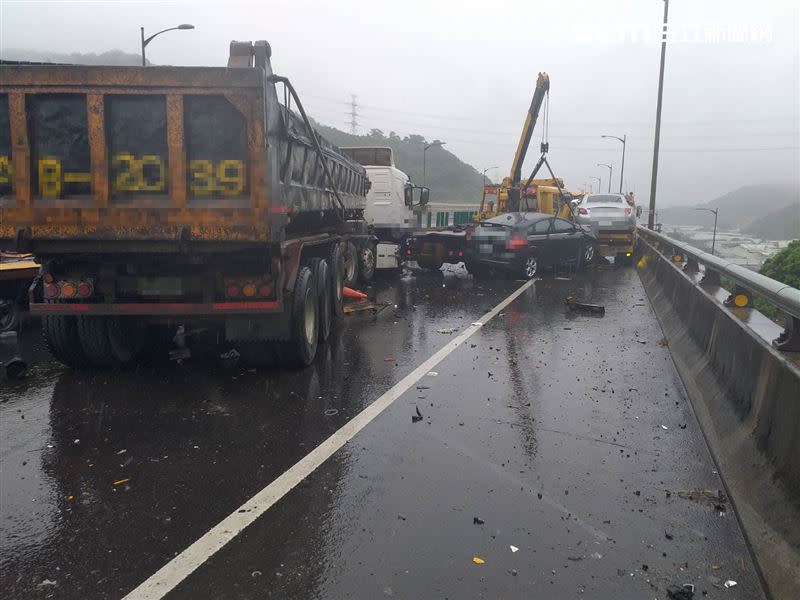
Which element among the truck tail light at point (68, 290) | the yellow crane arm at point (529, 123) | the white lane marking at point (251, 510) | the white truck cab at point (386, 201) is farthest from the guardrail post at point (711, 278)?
the yellow crane arm at point (529, 123)

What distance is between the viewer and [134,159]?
21.3 feet

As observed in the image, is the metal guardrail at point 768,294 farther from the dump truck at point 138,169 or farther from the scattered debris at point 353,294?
the scattered debris at point 353,294

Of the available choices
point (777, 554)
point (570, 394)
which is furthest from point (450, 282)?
point (777, 554)

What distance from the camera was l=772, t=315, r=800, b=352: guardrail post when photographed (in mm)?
4484

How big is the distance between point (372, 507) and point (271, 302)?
10.4 ft

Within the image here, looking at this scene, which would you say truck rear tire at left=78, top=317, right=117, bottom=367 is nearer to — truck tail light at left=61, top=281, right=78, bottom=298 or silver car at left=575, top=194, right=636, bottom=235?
truck tail light at left=61, top=281, right=78, bottom=298

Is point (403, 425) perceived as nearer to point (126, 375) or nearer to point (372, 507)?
point (372, 507)

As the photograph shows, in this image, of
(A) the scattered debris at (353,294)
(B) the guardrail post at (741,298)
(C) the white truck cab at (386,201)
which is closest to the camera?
(B) the guardrail post at (741,298)

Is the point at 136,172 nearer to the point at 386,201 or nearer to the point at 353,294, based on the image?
the point at 353,294

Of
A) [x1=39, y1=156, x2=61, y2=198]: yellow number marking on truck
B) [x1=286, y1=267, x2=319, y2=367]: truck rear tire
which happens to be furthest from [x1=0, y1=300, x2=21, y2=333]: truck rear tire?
[x1=286, y1=267, x2=319, y2=367]: truck rear tire

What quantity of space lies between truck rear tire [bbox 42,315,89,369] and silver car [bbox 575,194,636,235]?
17100 millimetres

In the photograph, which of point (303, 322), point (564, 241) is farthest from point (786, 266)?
point (303, 322)

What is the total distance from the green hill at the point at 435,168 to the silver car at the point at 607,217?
296 feet

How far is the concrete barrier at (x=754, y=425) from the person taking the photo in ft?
11.5
